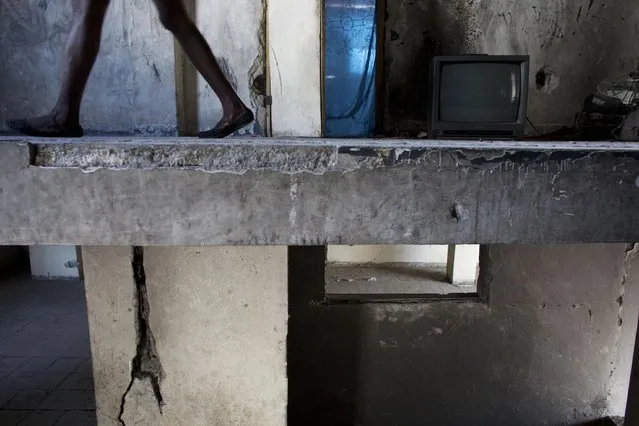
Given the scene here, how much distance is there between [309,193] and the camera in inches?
41.4

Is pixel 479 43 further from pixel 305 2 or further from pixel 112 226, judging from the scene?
pixel 112 226

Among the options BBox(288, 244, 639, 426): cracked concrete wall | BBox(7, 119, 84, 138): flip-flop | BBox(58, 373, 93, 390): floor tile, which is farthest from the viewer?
A: BBox(58, 373, 93, 390): floor tile

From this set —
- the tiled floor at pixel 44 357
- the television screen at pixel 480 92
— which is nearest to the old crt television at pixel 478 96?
the television screen at pixel 480 92

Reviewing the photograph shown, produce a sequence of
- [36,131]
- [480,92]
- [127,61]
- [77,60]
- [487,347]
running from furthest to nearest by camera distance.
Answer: [487,347], [127,61], [480,92], [77,60], [36,131]

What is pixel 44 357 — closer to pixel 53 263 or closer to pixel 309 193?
pixel 53 263

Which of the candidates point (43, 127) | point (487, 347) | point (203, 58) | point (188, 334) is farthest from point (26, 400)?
point (487, 347)

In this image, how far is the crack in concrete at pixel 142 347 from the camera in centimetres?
185

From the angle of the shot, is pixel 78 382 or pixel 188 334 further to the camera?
pixel 78 382

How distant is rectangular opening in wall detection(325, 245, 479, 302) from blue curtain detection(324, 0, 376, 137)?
237cm

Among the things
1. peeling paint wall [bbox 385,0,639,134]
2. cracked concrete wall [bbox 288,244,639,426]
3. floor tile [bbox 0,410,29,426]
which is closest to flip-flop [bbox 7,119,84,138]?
cracked concrete wall [bbox 288,244,639,426]

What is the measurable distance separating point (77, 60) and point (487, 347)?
308cm

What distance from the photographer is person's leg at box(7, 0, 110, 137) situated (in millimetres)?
1516

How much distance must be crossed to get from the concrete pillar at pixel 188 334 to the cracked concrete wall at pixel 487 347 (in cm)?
129

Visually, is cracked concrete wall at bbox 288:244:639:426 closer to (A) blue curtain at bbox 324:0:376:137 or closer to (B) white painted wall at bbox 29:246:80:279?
(A) blue curtain at bbox 324:0:376:137
